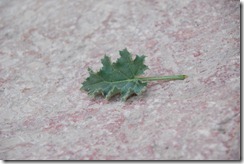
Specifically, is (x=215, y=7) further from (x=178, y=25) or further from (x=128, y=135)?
(x=128, y=135)

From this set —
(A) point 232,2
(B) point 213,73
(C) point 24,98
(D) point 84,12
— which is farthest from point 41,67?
(A) point 232,2

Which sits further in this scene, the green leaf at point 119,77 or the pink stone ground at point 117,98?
the green leaf at point 119,77

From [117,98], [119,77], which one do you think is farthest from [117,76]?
[117,98]

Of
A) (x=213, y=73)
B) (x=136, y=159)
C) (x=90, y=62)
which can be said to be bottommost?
(x=136, y=159)

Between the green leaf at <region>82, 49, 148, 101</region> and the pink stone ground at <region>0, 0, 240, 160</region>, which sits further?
the green leaf at <region>82, 49, 148, 101</region>
